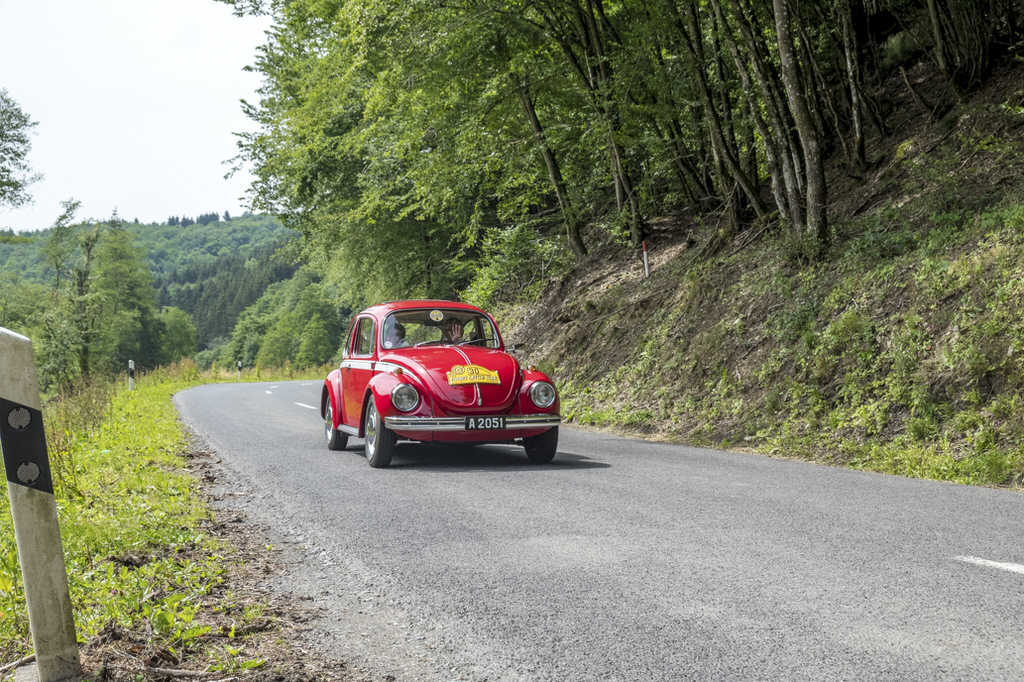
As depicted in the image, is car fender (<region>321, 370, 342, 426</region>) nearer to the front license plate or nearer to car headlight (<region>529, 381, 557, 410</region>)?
the front license plate

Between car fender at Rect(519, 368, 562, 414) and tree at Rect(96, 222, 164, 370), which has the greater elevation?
tree at Rect(96, 222, 164, 370)

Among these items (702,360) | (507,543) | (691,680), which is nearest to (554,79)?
(702,360)

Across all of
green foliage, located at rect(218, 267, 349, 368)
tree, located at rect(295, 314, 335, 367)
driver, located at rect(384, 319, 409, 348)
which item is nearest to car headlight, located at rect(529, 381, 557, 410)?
driver, located at rect(384, 319, 409, 348)

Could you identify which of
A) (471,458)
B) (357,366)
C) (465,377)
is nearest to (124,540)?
(465,377)

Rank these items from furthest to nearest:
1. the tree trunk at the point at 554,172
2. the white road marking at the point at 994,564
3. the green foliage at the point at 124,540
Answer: the tree trunk at the point at 554,172 → the white road marking at the point at 994,564 → the green foliage at the point at 124,540

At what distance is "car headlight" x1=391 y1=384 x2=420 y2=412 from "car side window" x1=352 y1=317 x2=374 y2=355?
143cm

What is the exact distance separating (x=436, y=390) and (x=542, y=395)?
44.2 inches

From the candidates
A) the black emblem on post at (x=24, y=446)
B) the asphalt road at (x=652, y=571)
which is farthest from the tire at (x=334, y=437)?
the black emblem on post at (x=24, y=446)

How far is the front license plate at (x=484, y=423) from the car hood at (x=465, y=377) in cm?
9

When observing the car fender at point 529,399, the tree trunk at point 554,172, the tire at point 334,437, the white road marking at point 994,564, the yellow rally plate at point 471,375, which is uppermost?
the tree trunk at point 554,172

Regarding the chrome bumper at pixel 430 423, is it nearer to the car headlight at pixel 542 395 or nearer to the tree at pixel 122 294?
the car headlight at pixel 542 395

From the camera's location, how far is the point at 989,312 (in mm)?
8547

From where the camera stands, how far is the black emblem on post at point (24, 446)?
106 inches

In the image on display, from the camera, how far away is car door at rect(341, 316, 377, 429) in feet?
30.4
